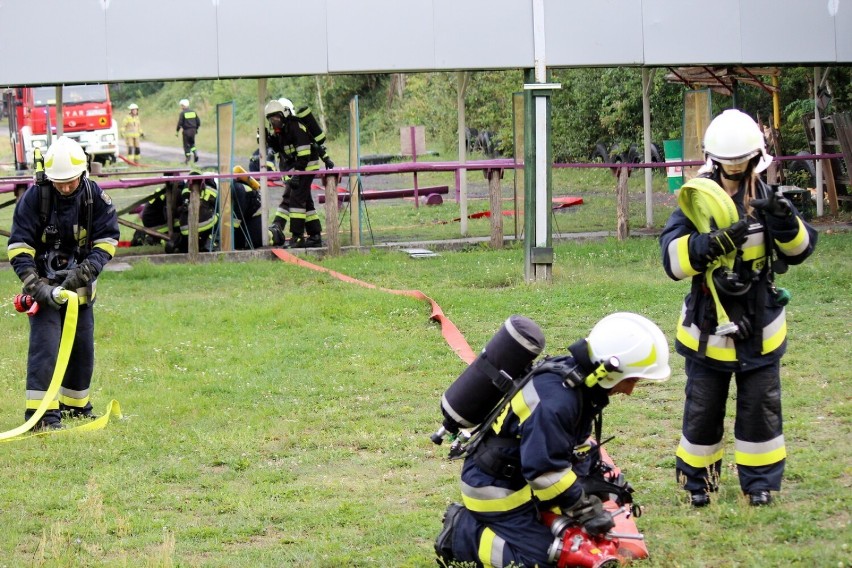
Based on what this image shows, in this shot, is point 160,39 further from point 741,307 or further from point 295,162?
point 741,307

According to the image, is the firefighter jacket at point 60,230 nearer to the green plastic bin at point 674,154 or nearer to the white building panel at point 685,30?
the white building panel at point 685,30

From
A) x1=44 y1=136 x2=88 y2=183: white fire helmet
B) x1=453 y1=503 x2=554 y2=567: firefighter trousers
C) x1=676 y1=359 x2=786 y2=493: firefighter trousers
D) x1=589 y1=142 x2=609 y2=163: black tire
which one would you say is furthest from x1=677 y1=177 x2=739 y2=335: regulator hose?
x1=589 y1=142 x2=609 y2=163: black tire

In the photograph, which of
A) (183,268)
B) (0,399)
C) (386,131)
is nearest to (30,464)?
(0,399)

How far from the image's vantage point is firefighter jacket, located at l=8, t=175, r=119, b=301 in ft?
25.0

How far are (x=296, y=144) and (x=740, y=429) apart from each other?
1082 cm

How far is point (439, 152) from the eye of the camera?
31.1 metres

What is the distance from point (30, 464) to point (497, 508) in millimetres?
3492

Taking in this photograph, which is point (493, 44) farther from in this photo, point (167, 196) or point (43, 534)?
point (43, 534)

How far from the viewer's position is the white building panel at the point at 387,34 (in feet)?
47.1

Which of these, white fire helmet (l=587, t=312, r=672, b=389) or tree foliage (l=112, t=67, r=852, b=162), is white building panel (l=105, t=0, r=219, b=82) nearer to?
tree foliage (l=112, t=67, r=852, b=162)

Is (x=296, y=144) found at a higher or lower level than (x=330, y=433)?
higher

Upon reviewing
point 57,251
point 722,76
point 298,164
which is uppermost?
point 722,76

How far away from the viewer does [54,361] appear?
7742mm

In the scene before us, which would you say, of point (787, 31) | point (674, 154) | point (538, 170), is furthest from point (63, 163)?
point (674, 154)
